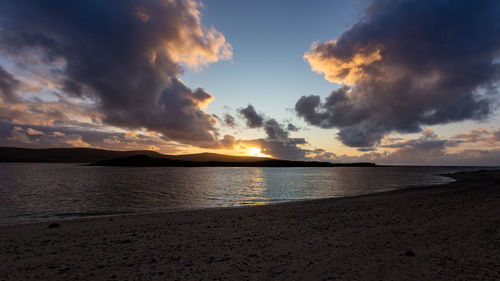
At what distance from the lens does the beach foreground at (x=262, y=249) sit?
8797mm

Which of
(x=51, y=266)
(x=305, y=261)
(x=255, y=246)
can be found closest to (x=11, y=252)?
(x=51, y=266)

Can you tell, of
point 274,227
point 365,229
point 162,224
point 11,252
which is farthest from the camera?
point 162,224

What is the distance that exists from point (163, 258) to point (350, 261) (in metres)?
8.12

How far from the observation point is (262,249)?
11.5m

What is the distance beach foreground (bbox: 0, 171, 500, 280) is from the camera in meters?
8.80

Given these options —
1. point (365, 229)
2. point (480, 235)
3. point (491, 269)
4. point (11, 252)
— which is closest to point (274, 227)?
point (365, 229)

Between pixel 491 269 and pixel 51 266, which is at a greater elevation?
pixel 491 269

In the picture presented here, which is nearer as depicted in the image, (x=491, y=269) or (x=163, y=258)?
(x=491, y=269)

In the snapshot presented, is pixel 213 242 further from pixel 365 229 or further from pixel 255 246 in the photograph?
pixel 365 229

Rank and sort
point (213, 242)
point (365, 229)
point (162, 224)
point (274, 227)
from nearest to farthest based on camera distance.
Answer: point (213, 242) → point (365, 229) → point (274, 227) → point (162, 224)

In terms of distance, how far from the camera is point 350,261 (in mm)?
9680

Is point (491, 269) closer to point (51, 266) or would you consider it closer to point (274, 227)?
point (274, 227)

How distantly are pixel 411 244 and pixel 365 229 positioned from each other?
129 inches

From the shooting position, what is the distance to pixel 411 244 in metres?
11.8
